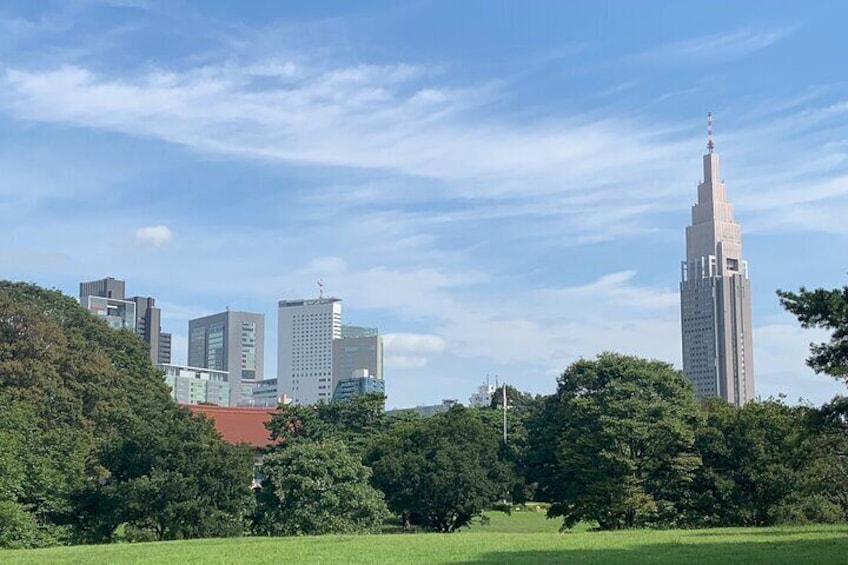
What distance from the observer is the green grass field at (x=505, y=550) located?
23.5 metres

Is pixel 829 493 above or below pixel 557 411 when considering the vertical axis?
below

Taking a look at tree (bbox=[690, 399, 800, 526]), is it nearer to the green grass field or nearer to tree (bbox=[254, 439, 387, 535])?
the green grass field

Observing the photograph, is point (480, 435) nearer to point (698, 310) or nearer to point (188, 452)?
point (188, 452)

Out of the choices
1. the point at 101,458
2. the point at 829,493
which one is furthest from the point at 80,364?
the point at 829,493

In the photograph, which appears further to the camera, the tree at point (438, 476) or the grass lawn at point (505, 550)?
the tree at point (438, 476)

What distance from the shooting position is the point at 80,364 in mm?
49719

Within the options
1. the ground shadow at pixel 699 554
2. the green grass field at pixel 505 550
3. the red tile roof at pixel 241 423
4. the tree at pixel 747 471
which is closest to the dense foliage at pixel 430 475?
the tree at pixel 747 471

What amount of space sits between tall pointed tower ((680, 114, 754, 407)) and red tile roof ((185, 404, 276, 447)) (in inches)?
4815

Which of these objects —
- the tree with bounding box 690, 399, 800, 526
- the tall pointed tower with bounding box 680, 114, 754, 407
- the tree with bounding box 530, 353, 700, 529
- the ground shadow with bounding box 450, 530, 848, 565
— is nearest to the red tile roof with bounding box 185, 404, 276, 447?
the tree with bounding box 530, 353, 700, 529

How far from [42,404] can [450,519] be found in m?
18.8

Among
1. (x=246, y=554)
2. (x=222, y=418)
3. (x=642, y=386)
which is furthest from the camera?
(x=222, y=418)

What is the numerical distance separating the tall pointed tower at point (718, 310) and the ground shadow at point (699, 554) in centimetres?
16561

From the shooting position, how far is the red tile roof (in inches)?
3054

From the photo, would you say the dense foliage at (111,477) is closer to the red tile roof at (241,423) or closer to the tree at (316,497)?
the tree at (316,497)
